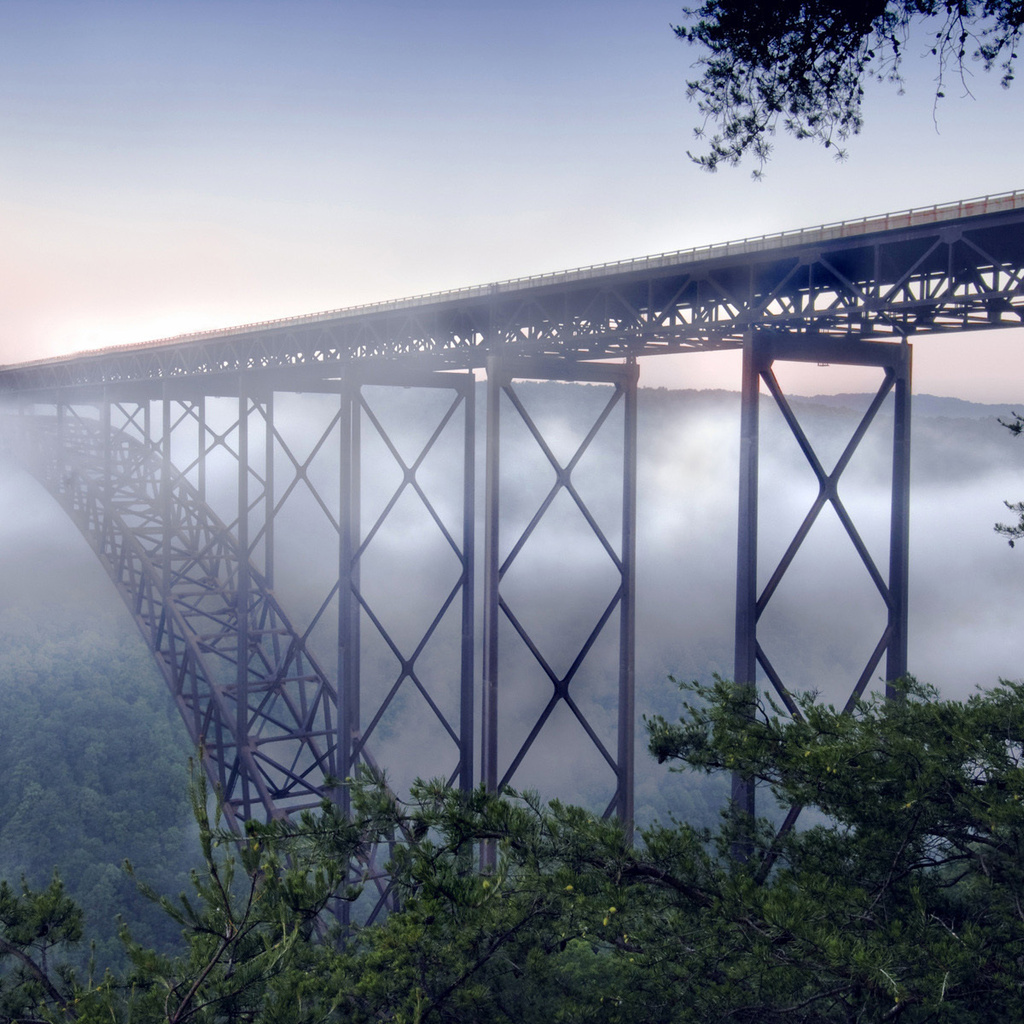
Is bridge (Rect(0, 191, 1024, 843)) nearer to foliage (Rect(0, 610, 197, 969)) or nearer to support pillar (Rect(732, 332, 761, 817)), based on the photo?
support pillar (Rect(732, 332, 761, 817))

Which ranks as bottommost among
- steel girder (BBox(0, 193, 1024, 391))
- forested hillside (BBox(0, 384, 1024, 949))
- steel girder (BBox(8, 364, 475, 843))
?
forested hillside (BBox(0, 384, 1024, 949))

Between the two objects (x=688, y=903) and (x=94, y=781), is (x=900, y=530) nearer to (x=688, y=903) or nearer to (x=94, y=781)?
(x=688, y=903)

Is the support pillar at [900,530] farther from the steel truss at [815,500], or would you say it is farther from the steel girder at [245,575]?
the steel girder at [245,575]

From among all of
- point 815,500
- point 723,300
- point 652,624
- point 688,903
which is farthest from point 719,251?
point 652,624

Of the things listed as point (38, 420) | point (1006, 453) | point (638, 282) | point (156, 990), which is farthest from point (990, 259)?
point (1006, 453)

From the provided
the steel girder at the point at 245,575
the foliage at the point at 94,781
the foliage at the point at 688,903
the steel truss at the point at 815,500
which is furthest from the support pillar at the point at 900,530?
the foliage at the point at 94,781

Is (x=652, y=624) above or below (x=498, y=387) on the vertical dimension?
below

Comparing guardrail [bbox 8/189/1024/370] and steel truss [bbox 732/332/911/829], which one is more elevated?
guardrail [bbox 8/189/1024/370]

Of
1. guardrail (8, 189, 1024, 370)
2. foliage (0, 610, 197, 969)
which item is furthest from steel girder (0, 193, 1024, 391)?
foliage (0, 610, 197, 969)
